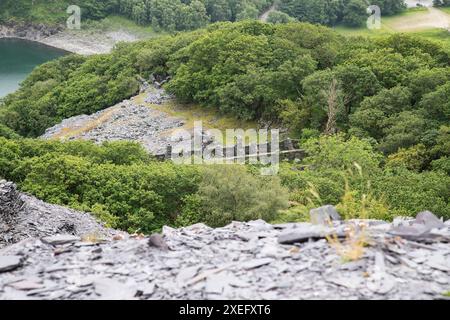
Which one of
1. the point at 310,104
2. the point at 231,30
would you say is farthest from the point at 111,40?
the point at 310,104

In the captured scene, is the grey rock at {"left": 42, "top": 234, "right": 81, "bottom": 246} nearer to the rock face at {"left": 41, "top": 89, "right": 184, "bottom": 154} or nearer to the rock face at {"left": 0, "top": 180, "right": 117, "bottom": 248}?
the rock face at {"left": 0, "top": 180, "right": 117, "bottom": 248}

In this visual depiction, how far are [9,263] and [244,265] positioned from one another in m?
5.40

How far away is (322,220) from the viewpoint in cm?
1471

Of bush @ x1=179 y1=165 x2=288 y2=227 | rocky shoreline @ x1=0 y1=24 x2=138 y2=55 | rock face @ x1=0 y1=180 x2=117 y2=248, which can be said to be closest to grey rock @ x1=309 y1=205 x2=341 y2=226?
bush @ x1=179 y1=165 x2=288 y2=227

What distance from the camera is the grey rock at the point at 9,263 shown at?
44.0ft

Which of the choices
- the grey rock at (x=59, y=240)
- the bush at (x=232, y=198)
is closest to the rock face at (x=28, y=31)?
the bush at (x=232, y=198)

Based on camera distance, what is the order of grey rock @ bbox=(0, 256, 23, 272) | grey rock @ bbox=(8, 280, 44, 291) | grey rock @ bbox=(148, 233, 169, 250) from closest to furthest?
1. grey rock @ bbox=(8, 280, 44, 291)
2. grey rock @ bbox=(0, 256, 23, 272)
3. grey rock @ bbox=(148, 233, 169, 250)

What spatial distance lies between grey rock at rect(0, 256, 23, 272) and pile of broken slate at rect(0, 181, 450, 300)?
2 cm

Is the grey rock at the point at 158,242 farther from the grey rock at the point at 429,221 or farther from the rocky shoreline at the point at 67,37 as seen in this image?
the rocky shoreline at the point at 67,37

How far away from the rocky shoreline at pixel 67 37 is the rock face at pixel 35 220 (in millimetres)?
96261

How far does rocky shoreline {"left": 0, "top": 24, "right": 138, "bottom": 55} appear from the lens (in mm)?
122000

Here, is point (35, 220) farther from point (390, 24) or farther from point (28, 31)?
point (28, 31)

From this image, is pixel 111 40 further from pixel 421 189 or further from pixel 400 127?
pixel 421 189

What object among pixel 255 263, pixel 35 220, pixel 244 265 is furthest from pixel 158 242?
pixel 35 220
